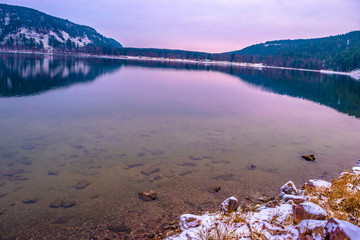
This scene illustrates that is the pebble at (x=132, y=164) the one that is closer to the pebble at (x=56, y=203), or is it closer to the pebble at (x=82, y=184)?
the pebble at (x=82, y=184)

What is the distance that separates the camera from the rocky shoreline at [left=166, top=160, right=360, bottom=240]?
607 centimetres

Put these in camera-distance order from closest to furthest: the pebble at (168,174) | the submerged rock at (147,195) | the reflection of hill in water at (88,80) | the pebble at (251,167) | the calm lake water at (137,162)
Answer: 1. the calm lake water at (137,162)
2. the submerged rock at (147,195)
3. the pebble at (168,174)
4. the pebble at (251,167)
5. the reflection of hill in water at (88,80)

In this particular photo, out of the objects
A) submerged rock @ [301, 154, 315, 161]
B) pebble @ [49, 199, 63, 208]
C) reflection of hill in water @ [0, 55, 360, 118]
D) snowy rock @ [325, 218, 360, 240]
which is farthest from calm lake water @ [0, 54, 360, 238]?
reflection of hill in water @ [0, 55, 360, 118]

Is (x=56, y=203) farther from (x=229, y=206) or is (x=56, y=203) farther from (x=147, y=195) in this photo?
(x=229, y=206)

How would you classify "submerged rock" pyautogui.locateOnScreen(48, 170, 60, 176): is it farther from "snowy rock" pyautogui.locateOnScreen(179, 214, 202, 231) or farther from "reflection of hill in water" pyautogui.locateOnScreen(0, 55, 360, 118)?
"reflection of hill in water" pyautogui.locateOnScreen(0, 55, 360, 118)

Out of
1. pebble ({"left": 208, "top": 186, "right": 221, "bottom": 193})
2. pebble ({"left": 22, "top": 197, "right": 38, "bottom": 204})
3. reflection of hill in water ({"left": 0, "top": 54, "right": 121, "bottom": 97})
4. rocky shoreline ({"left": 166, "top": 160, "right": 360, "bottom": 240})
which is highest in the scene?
reflection of hill in water ({"left": 0, "top": 54, "right": 121, "bottom": 97})

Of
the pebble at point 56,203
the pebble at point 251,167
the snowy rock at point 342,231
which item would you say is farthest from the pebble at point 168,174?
the snowy rock at point 342,231

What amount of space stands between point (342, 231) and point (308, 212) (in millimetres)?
1878

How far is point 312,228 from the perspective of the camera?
660 centimetres

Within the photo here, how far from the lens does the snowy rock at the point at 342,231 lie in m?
5.48

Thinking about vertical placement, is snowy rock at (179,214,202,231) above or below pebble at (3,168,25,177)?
above

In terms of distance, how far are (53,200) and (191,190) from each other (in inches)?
244

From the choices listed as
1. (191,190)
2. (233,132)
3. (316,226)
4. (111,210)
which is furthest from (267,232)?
(233,132)

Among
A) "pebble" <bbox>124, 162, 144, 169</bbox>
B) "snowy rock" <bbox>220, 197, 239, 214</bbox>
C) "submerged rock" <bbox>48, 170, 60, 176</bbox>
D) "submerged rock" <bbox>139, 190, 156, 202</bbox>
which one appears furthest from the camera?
"pebble" <bbox>124, 162, 144, 169</bbox>
